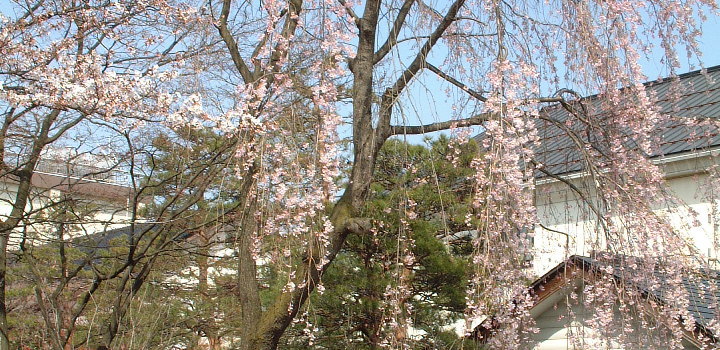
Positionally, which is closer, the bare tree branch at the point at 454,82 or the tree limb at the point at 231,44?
the bare tree branch at the point at 454,82

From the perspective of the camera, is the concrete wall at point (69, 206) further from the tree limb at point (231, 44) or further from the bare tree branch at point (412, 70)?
the bare tree branch at point (412, 70)

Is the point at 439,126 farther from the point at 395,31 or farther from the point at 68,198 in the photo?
the point at 68,198

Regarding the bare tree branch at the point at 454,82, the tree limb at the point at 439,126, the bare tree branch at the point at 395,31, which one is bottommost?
the tree limb at the point at 439,126

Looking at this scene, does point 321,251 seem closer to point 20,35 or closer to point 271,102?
point 271,102

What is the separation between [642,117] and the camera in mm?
3846

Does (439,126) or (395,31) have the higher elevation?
(395,31)

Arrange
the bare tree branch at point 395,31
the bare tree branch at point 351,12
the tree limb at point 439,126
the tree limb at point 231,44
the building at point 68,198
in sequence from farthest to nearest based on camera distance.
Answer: the tree limb at point 231,44
the building at point 68,198
the bare tree branch at point 351,12
the bare tree branch at point 395,31
the tree limb at point 439,126

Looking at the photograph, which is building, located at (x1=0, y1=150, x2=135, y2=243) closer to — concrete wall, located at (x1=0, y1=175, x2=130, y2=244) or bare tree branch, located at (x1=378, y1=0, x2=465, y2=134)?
concrete wall, located at (x1=0, y1=175, x2=130, y2=244)

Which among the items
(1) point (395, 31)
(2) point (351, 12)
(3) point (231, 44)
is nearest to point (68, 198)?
(3) point (231, 44)

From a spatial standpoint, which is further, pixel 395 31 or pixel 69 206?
pixel 69 206

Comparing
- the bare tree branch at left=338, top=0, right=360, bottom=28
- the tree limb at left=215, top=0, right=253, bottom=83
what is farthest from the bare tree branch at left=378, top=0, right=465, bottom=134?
the tree limb at left=215, top=0, right=253, bottom=83

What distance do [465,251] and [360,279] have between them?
1.26 m

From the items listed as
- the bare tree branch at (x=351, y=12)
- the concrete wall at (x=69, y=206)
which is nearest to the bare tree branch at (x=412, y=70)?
the bare tree branch at (x=351, y=12)

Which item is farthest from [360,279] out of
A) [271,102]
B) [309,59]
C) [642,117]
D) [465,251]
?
[642,117]
